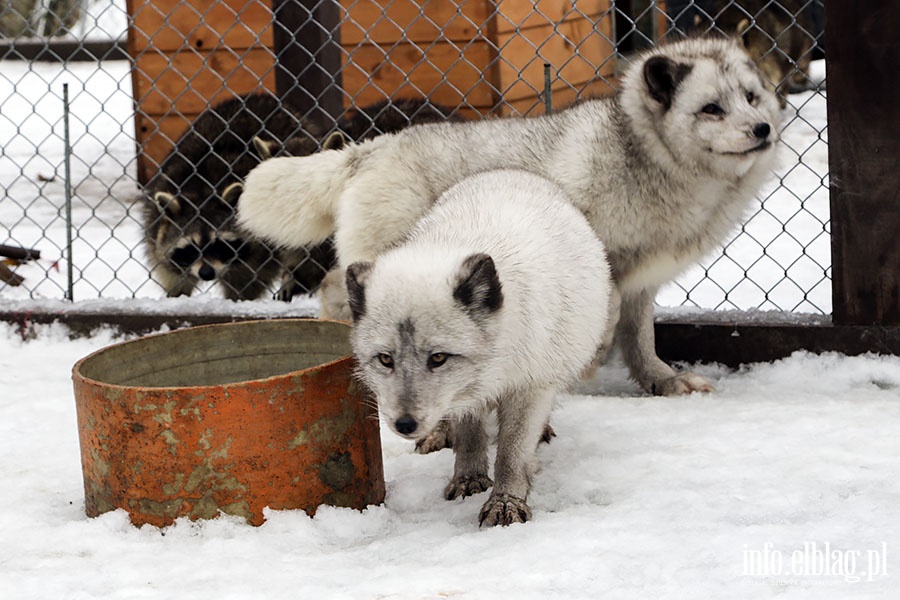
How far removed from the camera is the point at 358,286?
2.77 meters

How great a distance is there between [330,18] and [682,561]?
3.52m

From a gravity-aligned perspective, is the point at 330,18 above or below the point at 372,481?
above

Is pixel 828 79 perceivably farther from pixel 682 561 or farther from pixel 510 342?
pixel 682 561

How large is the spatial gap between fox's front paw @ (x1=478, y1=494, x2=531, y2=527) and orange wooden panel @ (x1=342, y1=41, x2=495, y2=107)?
162 inches

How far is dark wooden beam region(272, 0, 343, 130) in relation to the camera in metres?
5.15

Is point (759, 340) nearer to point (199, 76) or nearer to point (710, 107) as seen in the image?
point (710, 107)

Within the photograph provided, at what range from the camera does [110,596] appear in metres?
2.47

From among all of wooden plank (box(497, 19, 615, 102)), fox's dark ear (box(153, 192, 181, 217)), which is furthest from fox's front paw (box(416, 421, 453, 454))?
wooden plank (box(497, 19, 615, 102))

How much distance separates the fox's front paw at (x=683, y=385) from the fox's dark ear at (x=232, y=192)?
241 cm

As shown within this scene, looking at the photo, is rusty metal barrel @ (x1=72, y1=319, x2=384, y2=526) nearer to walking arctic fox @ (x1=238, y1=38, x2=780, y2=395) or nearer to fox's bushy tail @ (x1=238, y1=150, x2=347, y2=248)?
walking arctic fox @ (x1=238, y1=38, x2=780, y2=395)

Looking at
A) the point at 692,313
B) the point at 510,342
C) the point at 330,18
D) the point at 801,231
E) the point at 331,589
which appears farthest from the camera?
the point at 801,231

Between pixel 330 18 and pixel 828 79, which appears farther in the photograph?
pixel 330 18

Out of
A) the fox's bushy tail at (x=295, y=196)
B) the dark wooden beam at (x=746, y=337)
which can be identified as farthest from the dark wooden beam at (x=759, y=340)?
the fox's bushy tail at (x=295, y=196)

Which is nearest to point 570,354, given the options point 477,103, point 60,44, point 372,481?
point 372,481
